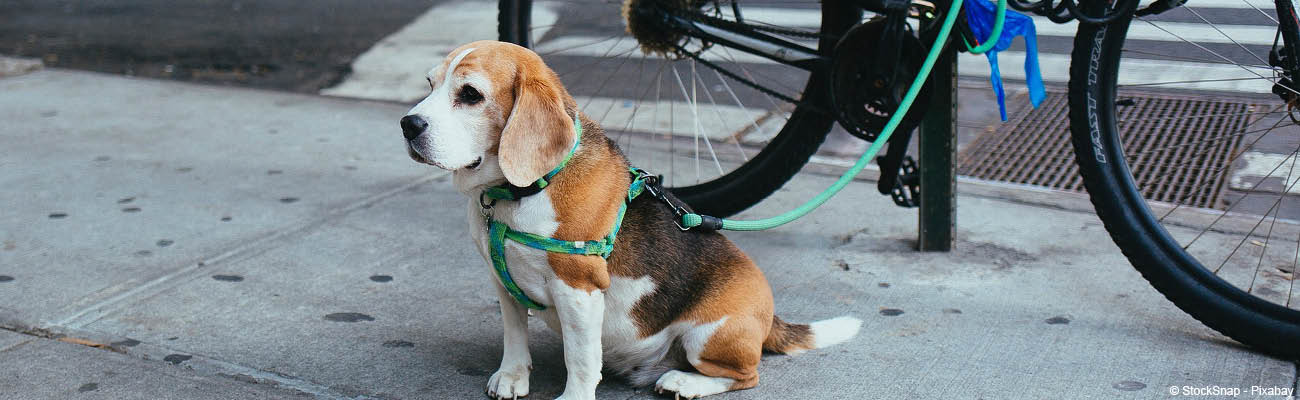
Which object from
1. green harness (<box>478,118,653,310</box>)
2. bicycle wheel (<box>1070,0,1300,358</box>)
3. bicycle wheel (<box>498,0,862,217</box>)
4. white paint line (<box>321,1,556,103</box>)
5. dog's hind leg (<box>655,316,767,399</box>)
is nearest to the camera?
green harness (<box>478,118,653,310</box>)

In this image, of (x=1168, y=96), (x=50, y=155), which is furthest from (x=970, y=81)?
(x=50, y=155)

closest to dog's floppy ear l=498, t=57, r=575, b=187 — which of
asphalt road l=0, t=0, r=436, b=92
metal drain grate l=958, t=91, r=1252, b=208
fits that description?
metal drain grate l=958, t=91, r=1252, b=208

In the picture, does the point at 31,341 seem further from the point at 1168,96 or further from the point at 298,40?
the point at 298,40

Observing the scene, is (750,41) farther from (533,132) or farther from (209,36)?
(209,36)

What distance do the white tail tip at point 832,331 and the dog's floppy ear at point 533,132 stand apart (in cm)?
93

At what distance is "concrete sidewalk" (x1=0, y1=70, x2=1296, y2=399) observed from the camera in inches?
103

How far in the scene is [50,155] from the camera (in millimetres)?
4723

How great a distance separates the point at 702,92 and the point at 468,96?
3.48 m

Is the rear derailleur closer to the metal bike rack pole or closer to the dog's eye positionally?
the metal bike rack pole

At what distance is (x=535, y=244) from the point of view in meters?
2.26

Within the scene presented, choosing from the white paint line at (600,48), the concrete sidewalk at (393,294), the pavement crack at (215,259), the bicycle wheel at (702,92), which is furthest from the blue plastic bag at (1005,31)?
the pavement crack at (215,259)

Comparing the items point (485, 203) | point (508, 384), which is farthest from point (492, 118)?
point (508, 384)

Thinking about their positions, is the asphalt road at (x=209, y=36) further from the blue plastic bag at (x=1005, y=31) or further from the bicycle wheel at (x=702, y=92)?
the blue plastic bag at (x=1005, y=31)

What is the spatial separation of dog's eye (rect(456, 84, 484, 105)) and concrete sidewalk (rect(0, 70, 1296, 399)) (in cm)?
77
